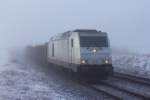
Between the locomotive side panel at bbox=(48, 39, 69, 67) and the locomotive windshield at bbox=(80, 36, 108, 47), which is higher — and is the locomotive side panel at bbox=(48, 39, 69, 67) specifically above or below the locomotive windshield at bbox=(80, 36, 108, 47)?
below

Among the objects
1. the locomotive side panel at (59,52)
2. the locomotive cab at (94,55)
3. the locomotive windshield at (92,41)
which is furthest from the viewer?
the locomotive side panel at (59,52)

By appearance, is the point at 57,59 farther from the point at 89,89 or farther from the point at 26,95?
the point at 26,95

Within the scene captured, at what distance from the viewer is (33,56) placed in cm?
5566

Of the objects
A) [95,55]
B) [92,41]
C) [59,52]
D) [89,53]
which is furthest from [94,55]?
[59,52]

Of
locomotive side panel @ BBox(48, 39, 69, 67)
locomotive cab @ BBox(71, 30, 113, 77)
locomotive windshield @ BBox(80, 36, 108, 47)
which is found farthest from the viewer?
locomotive side panel @ BBox(48, 39, 69, 67)

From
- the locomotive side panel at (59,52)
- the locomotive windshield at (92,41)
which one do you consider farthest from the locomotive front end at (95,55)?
the locomotive side panel at (59,52)

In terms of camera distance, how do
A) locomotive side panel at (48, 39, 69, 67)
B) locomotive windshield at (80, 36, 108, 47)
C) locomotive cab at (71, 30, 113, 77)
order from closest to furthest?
locomotive cab at (71, 30, 113, 77), locomotive windshield at (80, 36, 108, 47), locomotive side panel at (48, 39, 69, 67)

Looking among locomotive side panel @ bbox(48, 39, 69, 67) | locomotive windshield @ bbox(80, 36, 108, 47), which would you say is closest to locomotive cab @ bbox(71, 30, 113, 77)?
locomotive windshield @ bbox(80, 36, 108, 47)

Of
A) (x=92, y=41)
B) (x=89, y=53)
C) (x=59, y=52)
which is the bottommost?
(x=59, y=52)

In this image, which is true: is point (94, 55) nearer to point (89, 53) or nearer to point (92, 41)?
point (89, 53)

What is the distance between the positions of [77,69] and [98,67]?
122 cm

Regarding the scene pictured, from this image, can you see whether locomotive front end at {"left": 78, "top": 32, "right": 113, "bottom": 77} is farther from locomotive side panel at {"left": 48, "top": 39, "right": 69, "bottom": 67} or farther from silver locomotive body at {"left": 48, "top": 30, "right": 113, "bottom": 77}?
locomotive side panel at {"left": 48, "top": 39, "right": 69, "bottom": 67}

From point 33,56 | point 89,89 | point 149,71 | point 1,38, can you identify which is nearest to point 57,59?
point 149,71

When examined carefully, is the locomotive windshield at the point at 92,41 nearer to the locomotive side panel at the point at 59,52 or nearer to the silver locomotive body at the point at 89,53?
the silver locomotive body at the point at 89,53
